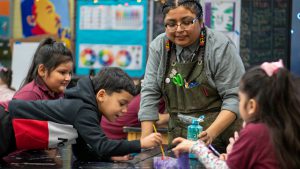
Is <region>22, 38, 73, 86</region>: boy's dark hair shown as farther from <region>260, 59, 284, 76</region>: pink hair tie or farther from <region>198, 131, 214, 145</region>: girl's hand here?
<region>260, 59, 284, 76</region>: pink hair tie

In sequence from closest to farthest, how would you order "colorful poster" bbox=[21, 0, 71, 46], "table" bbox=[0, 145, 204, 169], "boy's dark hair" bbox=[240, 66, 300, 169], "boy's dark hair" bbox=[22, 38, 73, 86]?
"boy's dark hair" bbox=[240, 66, 300, 169]
"table" bbox=[0, 145, 204, 169]
"boy's dark hair" bbox=[22, 38, 73, 86]
"colorful poster" bbox=[21, 0, 71, 46]

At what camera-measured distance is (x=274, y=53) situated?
5617mm

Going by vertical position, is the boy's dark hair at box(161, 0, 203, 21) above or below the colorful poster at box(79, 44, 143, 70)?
above

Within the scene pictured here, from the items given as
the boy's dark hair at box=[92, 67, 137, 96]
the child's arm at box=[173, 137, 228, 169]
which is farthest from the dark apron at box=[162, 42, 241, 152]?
the child's arm at box=[173, 137, 228, 169]

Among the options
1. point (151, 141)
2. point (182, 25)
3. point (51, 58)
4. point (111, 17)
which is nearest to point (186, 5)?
point (182, 25)

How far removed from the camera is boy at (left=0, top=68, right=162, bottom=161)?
2.70 meters

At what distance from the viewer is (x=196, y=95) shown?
10.4ft

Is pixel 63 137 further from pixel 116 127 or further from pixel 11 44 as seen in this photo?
pixel 11 44

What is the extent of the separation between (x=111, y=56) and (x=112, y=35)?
24 centimetres

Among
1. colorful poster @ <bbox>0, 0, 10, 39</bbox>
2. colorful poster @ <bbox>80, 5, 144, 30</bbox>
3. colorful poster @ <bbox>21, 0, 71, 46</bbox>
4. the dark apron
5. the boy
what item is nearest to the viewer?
the boy

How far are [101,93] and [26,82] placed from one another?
0.94 m

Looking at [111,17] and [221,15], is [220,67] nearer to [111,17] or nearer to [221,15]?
[221,15]

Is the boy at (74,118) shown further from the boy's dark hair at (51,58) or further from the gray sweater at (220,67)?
the boy's dark hair at (51,58)

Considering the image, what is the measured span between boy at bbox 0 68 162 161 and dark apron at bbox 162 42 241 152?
43 centimetres
